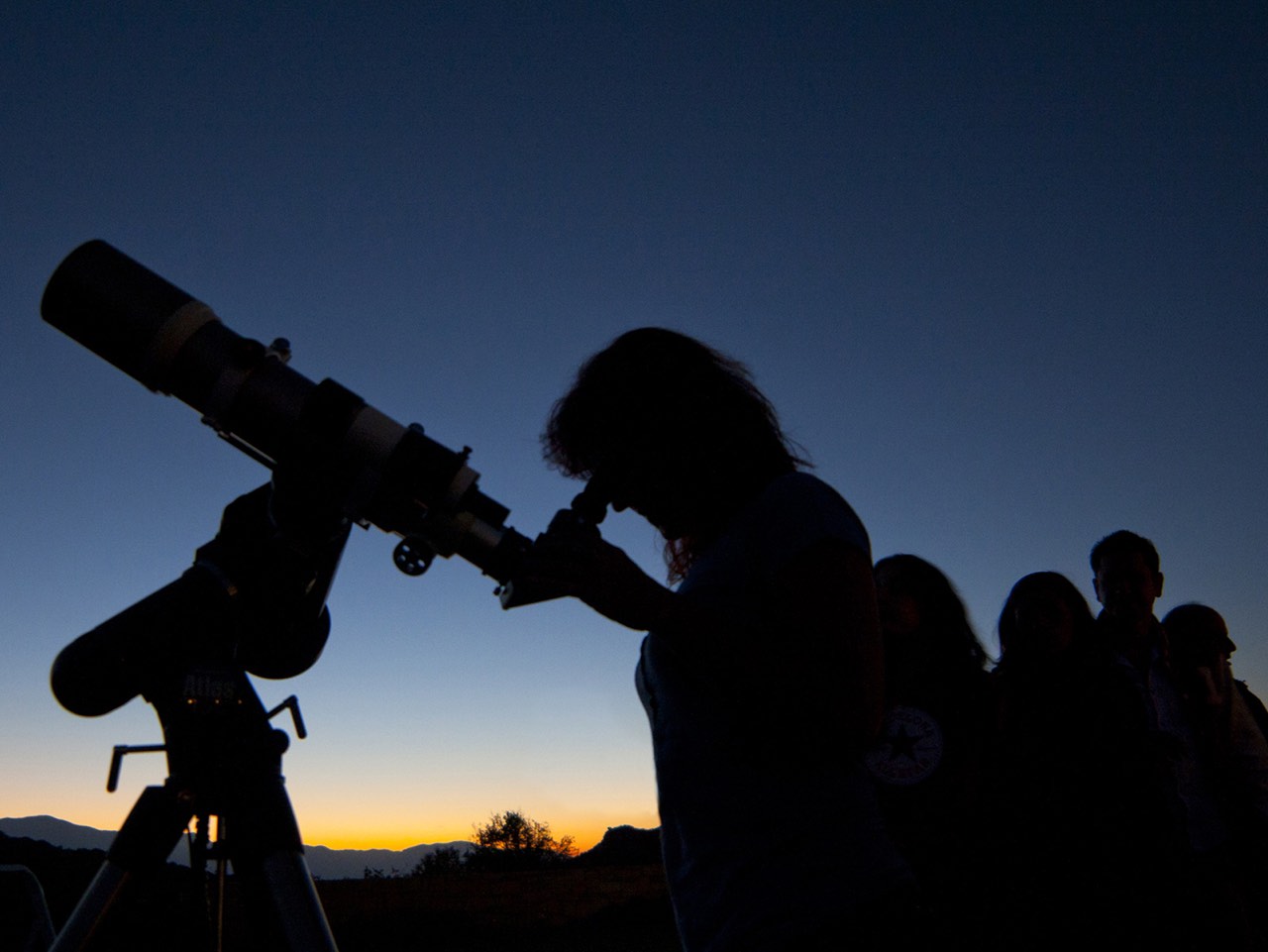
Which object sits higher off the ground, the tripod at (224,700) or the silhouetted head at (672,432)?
the silhouetted head at (672,432)

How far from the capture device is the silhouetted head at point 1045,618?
3.22 metres

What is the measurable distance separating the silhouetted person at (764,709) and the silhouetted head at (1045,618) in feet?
7.20

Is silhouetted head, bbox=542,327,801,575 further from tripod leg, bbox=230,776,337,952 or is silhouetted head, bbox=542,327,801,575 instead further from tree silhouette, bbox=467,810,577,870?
tree silhouette, bbox=467,810,577,870

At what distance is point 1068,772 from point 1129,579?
1.23 meters

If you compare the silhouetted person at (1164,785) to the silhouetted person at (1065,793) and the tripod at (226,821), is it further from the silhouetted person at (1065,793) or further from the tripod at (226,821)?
the tripod at (226,821)

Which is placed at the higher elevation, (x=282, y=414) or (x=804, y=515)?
A: (x=282, y=414)

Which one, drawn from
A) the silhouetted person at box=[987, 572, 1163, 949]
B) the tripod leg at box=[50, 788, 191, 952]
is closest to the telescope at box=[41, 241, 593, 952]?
the tripod leg at box=[50, 788, 191, 952]

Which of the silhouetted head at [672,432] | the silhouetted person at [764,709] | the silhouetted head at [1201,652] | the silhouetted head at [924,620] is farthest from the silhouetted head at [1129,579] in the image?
the silhouetted person at [764,709]

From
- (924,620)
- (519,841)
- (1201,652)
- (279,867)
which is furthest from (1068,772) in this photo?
(519,841)

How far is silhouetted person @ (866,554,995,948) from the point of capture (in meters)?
2.51

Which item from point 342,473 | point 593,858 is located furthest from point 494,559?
point 593,858

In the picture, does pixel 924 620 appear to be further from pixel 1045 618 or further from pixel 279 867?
pixel 279 867

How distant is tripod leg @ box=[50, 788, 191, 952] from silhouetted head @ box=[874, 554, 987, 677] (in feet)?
7.40

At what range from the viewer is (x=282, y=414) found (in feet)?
5.50
